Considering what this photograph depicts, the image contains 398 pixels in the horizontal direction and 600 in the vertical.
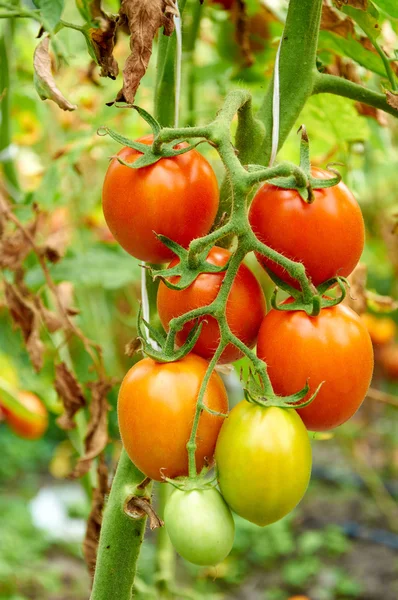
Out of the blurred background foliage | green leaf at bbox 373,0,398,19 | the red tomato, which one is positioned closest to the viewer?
green leaf at bbox 373,0,398,19

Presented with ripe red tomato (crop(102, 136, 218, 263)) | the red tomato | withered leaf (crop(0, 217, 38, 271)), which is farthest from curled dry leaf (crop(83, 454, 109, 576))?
the red tomato

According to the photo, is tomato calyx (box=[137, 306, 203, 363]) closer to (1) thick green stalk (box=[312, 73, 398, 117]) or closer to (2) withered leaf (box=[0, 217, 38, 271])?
(1) thick green stalk (box=[312, 73, 398, 117])

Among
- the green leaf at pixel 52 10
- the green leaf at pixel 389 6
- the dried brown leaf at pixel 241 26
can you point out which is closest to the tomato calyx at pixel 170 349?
the green leaf at pixel 52 10

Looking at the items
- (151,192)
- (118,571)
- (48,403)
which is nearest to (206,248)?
(151,192)

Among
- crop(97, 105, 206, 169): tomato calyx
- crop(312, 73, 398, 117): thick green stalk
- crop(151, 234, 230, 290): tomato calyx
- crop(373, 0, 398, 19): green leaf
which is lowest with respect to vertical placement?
crop(151, 234, 230, 290): tomato calyx

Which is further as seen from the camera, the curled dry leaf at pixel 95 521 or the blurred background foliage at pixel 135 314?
the blurred background foliage at pixel 135 314

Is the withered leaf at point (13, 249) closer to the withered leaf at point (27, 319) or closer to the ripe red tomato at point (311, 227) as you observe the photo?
the withered leaf at point (27, 319)

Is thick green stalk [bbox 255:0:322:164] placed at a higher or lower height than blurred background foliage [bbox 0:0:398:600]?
higher

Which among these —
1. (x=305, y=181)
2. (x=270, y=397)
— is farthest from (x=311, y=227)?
(x=270, y=397)
